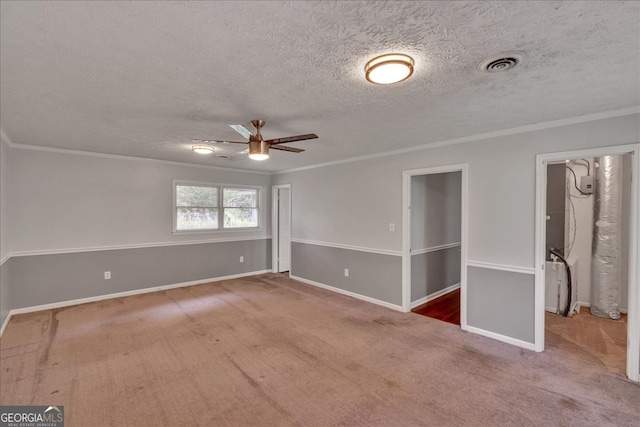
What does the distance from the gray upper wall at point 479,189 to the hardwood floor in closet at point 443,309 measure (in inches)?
39.9

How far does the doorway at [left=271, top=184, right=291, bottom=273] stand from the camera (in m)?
6.71

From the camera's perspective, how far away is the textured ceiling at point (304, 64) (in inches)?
51.3

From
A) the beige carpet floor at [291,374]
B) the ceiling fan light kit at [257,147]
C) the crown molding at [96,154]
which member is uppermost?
the crown molding at [96,154]

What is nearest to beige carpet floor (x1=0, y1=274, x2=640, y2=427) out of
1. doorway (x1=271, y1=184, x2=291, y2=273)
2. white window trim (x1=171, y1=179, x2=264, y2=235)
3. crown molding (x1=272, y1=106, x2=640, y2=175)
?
white window trim (x1=171, y1=179, x2=264, y2=235)

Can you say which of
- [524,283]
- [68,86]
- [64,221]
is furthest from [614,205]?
[64,221]

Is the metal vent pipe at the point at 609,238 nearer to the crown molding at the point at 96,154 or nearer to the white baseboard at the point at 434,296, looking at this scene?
the white baseboard at the point at 434,296

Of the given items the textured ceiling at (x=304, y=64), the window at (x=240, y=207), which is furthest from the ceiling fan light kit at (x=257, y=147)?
the window at (x=240, y=207)

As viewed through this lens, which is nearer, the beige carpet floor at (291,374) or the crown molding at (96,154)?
the beige carpet floor at (291,374)

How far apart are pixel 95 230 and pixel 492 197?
5905 millimetres

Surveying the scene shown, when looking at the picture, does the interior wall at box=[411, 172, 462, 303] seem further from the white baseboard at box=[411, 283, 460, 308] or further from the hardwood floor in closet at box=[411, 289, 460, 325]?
the hardwood floor in closet at box=[411, 289, 460, 325]

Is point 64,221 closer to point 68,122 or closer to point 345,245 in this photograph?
point 68,122

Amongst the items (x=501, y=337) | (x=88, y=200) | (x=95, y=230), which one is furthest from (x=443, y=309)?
(x=88, y=200)

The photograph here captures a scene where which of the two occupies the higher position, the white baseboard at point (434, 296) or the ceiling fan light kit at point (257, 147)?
the ceiling fan light kit at point (257, 147)

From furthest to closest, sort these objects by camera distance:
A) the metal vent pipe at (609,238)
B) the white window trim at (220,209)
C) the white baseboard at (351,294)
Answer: the white window trim at (220,209) → the white baseboard at (351,294) → the metal vent pipe at (609,238)
